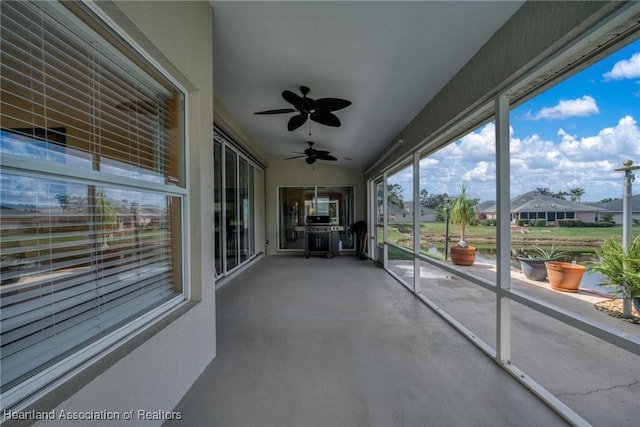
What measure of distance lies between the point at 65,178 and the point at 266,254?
6.85 m

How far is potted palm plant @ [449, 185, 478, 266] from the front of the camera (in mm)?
2900

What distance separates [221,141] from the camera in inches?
172

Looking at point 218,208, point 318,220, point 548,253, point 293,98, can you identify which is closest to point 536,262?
point 548,253

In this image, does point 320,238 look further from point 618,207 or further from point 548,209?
point 618,207

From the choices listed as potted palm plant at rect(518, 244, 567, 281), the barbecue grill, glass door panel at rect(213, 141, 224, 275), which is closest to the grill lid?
the barbecue grill

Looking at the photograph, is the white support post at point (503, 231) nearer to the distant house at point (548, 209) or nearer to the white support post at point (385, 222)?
the distant house at point (548, 209)

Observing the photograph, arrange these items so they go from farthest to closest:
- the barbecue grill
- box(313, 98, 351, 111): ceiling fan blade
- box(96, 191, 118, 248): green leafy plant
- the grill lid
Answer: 1. the grill lid
2. the barbecue grill
3. box(313, 98, 351, 111): ceiling fan blade
4. box(96, 191, 118, 248): green leafy plant

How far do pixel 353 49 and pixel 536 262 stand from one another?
2.71m

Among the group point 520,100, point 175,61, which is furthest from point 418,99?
point 175,61

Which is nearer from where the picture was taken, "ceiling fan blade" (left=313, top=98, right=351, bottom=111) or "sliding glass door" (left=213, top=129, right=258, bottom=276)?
"ceiling fan blade" (left=313, top=98, right=351, bottom=111)

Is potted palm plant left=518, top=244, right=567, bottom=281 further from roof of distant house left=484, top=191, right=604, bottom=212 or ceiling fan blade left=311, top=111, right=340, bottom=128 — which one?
ceiling fan blade left=311, top=111, right=340, bottom=128

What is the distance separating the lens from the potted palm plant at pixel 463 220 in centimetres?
290

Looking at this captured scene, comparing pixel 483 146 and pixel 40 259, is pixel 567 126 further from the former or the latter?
pixel 40 259

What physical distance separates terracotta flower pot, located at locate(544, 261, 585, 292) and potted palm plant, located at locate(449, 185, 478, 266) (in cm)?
67
